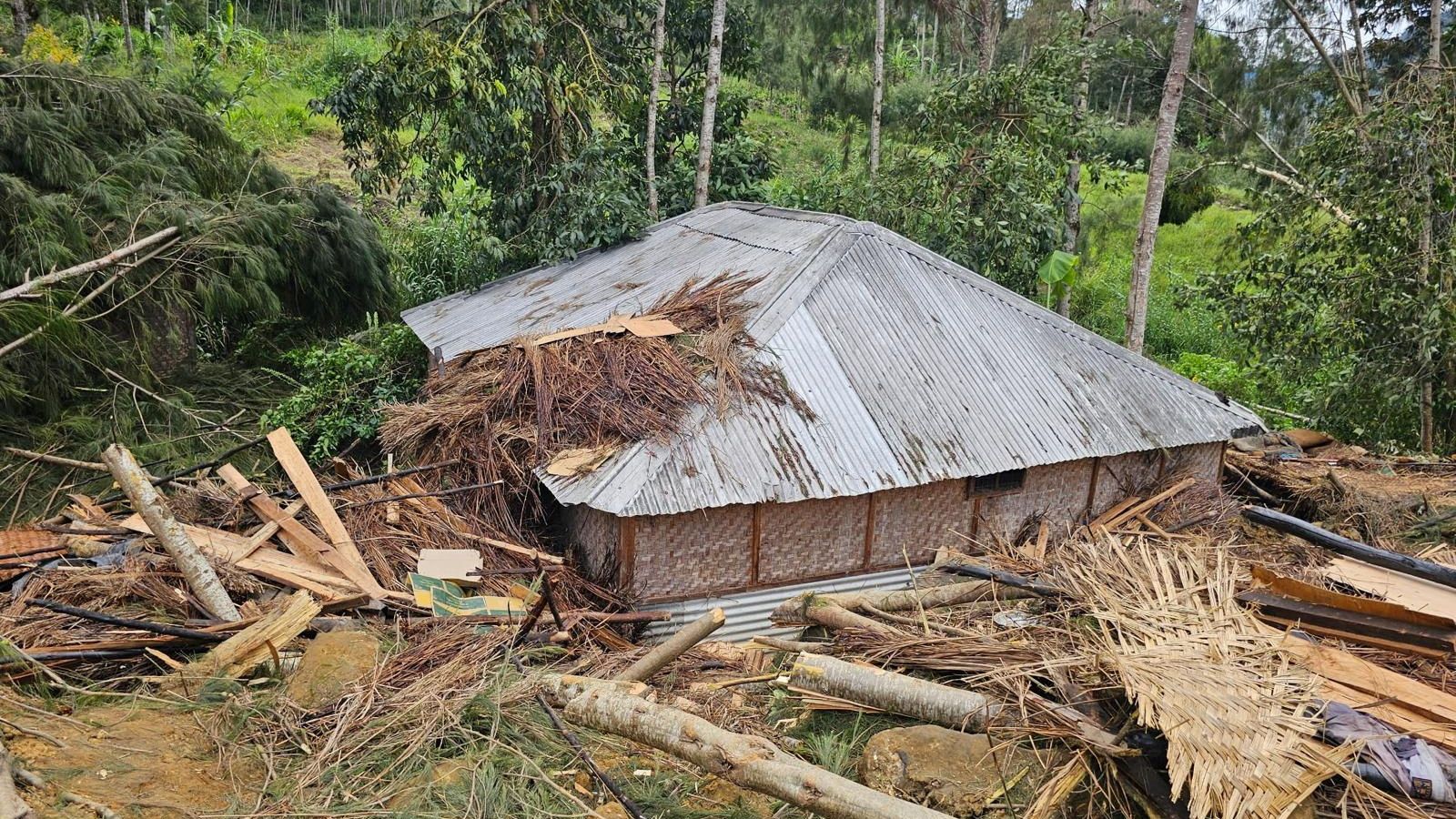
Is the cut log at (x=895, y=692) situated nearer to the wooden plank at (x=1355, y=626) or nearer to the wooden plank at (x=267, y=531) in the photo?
the wooden plank at (x=1355, y=626)

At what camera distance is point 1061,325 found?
10.2 metres

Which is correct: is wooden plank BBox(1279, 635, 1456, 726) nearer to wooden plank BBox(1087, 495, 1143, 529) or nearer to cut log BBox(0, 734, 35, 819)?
wooden plank BBox(1087, 495, 1143, 529)

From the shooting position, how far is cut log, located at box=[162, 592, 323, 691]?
5527 mm

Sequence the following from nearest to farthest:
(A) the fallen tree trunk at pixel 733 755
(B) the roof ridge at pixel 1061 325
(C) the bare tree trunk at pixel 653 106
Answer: (A) the fallen tree trunk at pixel 733 755 → (B) the roof ridge at pixel 1061 325 → (C) the bare tree trunk at pixel 653 106

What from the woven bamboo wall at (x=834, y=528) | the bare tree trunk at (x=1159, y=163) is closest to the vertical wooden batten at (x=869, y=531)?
the woven bamboo wall at (x=834, y=528)

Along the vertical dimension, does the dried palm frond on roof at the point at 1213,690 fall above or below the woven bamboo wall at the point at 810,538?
above

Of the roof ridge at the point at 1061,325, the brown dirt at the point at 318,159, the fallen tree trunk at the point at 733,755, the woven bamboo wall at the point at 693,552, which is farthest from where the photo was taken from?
the brown dirt at the point at 318,159

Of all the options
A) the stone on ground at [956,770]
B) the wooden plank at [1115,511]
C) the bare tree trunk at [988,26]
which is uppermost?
the bare tree trunk at [988,26]

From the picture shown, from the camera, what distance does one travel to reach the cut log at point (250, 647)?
5527mm

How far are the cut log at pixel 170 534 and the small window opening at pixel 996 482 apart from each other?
631 centimetres

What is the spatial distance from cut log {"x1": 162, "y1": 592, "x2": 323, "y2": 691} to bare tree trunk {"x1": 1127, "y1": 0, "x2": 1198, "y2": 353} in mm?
10536

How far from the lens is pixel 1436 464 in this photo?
→ 11.4 m

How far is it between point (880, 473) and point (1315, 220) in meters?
10.1

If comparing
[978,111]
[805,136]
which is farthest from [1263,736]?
[805,136]
